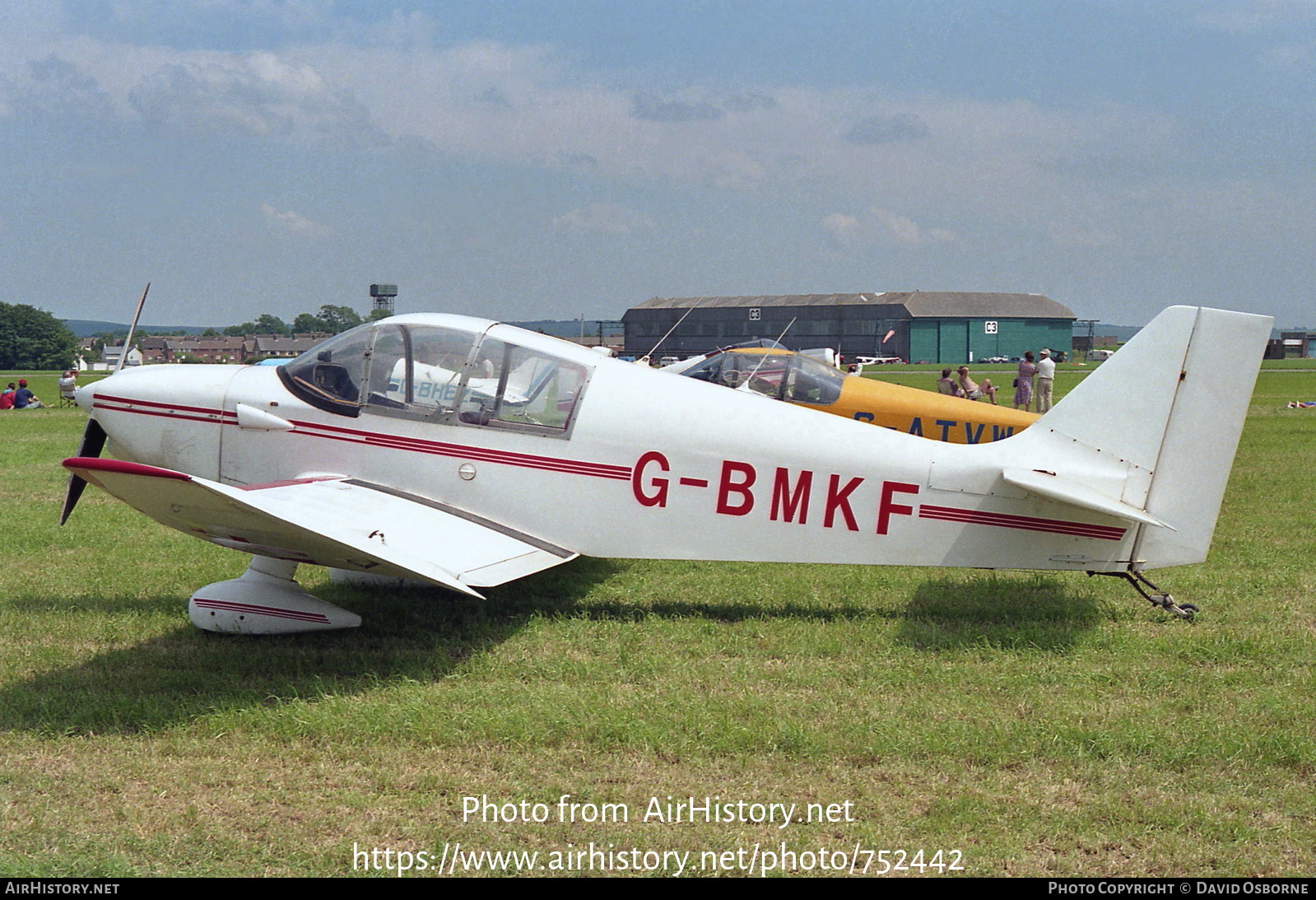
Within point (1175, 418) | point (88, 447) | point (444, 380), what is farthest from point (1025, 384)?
point (88, 447)

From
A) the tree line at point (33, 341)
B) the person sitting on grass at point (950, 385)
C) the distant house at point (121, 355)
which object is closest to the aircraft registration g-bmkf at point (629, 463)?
the distant house at point (121, 355)

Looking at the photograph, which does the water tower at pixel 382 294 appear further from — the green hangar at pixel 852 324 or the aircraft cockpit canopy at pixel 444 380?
the aircraft cockpit canopy at pixel 444 380

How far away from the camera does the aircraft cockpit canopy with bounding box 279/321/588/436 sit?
6324 millimetres

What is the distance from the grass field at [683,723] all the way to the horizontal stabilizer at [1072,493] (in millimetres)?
755

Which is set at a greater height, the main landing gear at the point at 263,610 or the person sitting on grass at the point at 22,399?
the main landing gear at the point at 263,610

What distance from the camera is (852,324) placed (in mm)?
113438

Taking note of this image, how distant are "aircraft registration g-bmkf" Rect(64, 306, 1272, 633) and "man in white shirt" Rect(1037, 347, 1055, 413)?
17.6 metres

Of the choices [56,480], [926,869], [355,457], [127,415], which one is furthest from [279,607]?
[56,480]

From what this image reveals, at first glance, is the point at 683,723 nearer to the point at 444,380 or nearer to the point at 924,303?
the point at 444,380

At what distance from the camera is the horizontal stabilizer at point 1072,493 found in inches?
220

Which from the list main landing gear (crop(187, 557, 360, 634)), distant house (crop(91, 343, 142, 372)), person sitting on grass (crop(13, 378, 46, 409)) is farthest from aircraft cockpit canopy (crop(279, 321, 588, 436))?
person sitting on grass (crop(13, 378, 46, 409))

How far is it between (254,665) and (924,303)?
11676 cm
